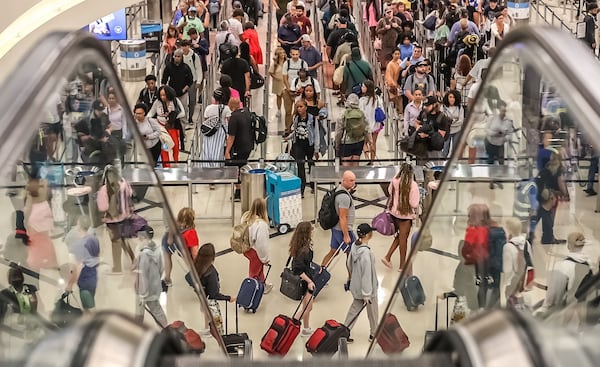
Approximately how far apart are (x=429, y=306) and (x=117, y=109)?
3241mm

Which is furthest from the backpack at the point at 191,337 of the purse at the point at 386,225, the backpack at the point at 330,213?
the purse at the point at 386,225

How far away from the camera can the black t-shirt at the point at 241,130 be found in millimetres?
12766

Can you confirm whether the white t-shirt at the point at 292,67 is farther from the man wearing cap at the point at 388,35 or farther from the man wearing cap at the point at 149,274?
the man wearing cap at the point at 149,274

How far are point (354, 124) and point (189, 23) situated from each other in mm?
5992

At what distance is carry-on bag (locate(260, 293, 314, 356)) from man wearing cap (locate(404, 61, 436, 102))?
5505 mm

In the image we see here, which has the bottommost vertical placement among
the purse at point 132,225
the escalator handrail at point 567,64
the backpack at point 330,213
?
the backpack at point 330,213

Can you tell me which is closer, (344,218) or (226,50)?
(344,218)

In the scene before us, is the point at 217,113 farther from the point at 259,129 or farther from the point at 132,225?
the point at 132,225

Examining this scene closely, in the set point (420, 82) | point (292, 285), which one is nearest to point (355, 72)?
point (420, 82)

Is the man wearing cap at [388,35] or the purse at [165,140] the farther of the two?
the man wearing cap at [388,35]

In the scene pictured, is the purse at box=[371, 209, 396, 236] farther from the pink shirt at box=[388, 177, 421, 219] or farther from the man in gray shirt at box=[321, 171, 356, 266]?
the man in gray shirt at box=[321, 171, 356, 266]

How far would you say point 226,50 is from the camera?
16375 millimetres

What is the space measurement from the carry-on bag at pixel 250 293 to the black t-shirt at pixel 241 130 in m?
2.95

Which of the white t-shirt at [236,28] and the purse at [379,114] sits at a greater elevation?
the white t-shirt at [236,28]
